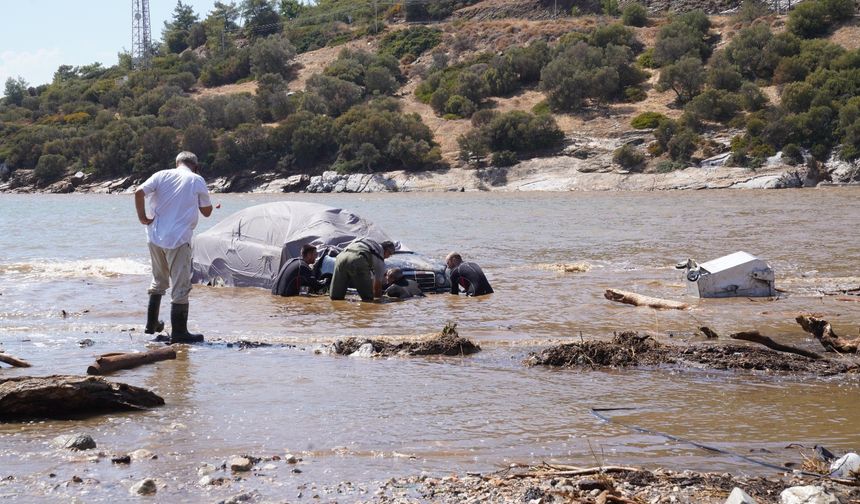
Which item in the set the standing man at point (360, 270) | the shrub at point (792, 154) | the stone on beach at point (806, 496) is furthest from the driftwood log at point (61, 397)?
the shrub at point (792, 154)

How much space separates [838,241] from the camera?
62.9 ft

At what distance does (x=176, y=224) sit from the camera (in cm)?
831

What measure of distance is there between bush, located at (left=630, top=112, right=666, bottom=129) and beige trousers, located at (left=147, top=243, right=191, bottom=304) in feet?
168

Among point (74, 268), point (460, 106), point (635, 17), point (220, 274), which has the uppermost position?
point (635, 17)

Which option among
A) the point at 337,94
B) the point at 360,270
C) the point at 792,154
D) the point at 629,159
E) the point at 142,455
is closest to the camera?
the point at 142,455

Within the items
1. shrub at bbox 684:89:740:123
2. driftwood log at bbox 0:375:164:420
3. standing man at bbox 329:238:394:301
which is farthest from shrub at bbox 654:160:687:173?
A: driftwood log at bbox 0:375:164:420

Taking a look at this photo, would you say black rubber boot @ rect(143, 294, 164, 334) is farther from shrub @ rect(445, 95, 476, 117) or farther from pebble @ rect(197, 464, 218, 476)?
shrub @ rect(445, 95, 476, 117)

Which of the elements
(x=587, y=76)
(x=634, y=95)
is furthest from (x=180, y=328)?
(x=634, y=95)

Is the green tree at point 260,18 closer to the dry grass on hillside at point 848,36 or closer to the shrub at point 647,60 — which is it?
the shrub at point 647,60

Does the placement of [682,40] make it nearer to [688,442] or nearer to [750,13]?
[750,13]

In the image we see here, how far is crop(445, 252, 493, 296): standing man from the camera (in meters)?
12.1

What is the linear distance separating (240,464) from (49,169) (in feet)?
249

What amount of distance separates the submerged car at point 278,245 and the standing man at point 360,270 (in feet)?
2.40

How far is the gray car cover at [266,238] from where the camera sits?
13.1 m
